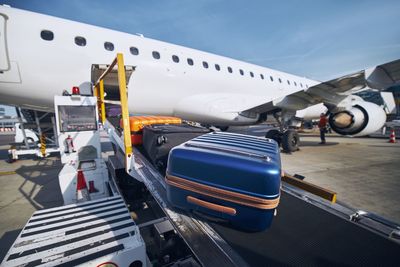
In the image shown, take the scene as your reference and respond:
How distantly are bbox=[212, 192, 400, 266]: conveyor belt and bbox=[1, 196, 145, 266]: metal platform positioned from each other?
2.30 feet

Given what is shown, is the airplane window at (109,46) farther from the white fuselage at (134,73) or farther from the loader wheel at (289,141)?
the loader wheel at (289,141)

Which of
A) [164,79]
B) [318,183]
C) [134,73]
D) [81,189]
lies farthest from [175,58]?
[318,183]

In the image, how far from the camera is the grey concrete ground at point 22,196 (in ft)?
8.08

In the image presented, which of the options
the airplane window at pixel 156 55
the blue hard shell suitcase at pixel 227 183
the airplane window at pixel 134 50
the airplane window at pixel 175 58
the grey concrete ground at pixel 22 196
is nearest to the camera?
the blue hard shell suitcase at pixel 227 183

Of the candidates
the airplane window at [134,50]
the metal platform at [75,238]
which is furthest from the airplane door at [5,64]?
the metal platform at [75,238]

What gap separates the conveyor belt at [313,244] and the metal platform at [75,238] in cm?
70

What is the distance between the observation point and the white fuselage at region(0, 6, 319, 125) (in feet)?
13.9

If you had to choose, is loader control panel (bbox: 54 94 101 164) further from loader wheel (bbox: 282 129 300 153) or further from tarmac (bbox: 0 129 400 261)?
loader wheel (bbox: 282 129 300 153)

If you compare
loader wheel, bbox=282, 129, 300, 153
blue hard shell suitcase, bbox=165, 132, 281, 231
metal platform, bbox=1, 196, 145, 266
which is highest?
blue hard shell suitcase, bbox=165, 132, 281, 231

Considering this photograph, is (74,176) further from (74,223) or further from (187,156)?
(187,156)

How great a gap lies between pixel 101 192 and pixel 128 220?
1.85 metres


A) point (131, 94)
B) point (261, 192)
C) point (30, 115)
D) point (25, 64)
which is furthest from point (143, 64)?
point (30, 115)

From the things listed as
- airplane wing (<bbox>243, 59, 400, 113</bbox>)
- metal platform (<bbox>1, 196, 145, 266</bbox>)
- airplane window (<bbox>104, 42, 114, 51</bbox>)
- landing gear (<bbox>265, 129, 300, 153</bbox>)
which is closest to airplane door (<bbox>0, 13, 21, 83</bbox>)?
airplane window (<bbox>104, 42, 114, 51</bbox>)

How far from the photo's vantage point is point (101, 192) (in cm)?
300
